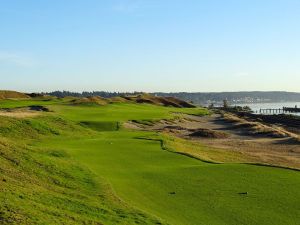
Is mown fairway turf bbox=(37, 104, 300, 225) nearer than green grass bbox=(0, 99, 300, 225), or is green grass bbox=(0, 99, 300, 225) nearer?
green grass bbox=(0, 99, 300, 225)

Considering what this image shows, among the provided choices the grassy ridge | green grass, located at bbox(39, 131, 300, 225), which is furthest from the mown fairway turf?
the grassy ridge

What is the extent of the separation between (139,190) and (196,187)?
2165 mm

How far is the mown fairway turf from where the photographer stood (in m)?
14.6

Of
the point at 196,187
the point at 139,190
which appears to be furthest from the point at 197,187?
the point at 139,190

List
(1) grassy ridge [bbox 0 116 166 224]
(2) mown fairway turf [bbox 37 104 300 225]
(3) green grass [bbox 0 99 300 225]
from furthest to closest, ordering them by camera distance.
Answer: (2) mown fairway turf [bbox 37 104 300 225], (3) green grass [bbox 0 99 300 225], (1) grassy ridge [bbox 0 116 166 224]

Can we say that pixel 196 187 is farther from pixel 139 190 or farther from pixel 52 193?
pixel 52 193

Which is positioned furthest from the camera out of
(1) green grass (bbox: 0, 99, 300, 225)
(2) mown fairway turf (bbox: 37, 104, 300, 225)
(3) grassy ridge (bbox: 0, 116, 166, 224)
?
(2) mown fairway turf (bbox: 37, 104, 300, 225)

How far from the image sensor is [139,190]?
17.4 metres

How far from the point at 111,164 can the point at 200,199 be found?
23.5 ft

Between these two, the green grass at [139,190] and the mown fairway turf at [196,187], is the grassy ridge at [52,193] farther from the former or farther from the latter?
the mown fairway turf at [196,187]

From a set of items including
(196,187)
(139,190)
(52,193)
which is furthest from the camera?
(196,187)

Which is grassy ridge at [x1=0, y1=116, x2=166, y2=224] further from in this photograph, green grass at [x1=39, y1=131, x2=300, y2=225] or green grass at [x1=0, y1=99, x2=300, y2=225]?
green grass at [x1=39, y1=131, x2=300, y2=225]

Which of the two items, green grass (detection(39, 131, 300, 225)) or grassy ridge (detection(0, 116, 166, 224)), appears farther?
green grass (detection(39, 131, 300, 225))

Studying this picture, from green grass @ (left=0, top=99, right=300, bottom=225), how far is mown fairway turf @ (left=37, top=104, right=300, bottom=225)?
3 cm
